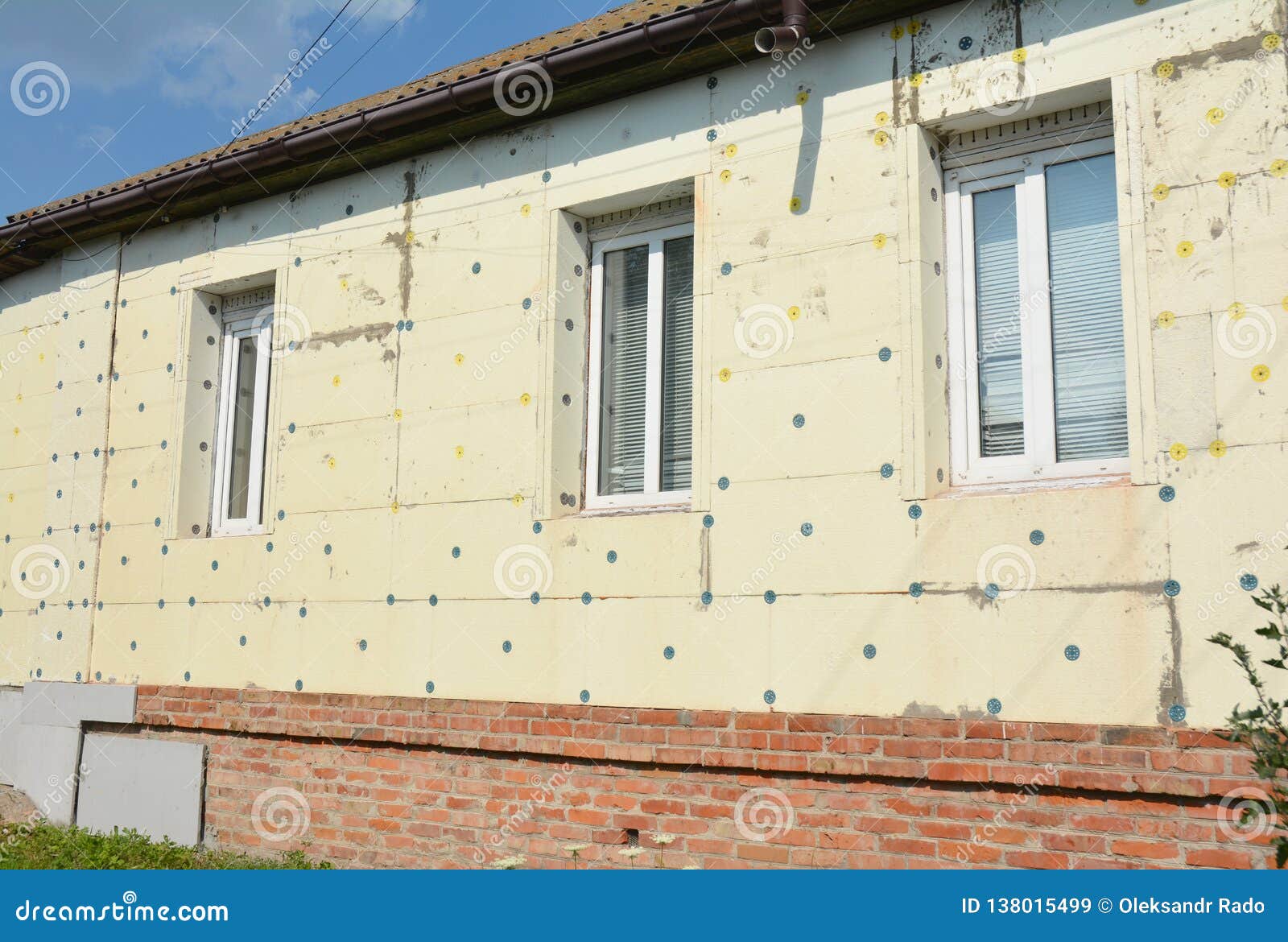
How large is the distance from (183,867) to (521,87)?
5.11 meters

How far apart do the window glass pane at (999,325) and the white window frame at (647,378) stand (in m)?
1.46

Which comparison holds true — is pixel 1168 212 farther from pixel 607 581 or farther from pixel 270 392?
pixel 270 392

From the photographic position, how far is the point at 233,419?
8.34 m

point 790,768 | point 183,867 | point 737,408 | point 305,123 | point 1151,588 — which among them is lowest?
point 183,867

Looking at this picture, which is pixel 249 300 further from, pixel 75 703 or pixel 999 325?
pixel 999 325

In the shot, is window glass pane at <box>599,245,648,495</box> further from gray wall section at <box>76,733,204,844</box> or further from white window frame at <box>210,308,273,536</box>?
gray wall section at <box>76,733,204,844</box>

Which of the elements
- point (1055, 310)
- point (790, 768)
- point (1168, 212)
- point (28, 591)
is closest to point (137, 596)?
point (28, 591)

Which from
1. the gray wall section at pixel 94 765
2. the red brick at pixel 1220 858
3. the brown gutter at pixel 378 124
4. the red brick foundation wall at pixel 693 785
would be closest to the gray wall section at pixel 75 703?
the gray wall section at pixel 94 765

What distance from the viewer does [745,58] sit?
239 inches

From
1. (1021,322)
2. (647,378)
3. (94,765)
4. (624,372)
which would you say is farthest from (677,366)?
(94,765)

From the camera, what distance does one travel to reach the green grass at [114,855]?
6.96 metres

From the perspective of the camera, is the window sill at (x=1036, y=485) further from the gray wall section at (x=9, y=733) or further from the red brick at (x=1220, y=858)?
the gray wall section at (x=9, y=733)

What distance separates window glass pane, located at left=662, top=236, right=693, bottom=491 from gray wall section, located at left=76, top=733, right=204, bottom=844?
3863 millimetres

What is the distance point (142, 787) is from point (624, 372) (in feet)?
14.8
